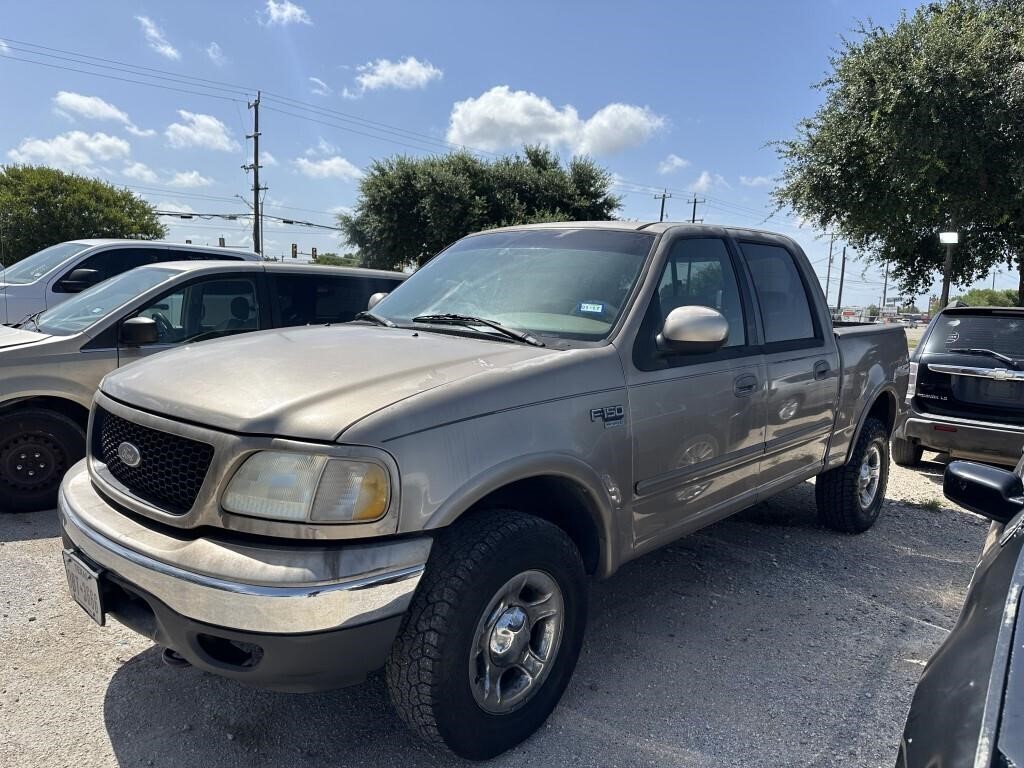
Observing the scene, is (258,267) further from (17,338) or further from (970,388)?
→ (970,388)

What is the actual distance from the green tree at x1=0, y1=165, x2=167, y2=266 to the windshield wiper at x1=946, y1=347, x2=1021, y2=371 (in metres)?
26.3

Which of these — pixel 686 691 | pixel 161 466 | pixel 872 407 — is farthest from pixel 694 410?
pixel 872 407

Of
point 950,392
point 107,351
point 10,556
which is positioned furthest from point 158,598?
point 950,392

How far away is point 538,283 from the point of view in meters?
3.33

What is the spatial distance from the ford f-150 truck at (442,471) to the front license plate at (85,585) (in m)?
0.01

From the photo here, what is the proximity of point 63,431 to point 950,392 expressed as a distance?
6.95 meters

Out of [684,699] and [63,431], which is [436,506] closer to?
[684,699]

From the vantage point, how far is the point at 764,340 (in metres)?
3.84

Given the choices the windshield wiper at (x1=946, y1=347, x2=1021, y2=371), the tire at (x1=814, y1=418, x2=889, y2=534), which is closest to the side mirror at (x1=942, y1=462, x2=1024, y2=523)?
the tire at (x1=814, y1=418, x2=889, y2=534)

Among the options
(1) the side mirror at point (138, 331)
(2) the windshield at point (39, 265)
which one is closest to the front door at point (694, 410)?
(1) the side mirror at point (138, 331)

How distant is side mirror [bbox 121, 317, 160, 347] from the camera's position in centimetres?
496

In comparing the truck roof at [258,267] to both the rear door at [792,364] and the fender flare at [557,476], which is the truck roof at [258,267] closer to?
the rear door at [792,364]

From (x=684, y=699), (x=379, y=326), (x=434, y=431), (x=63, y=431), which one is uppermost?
(x=379, y=326)

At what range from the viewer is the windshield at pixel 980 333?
636cm
